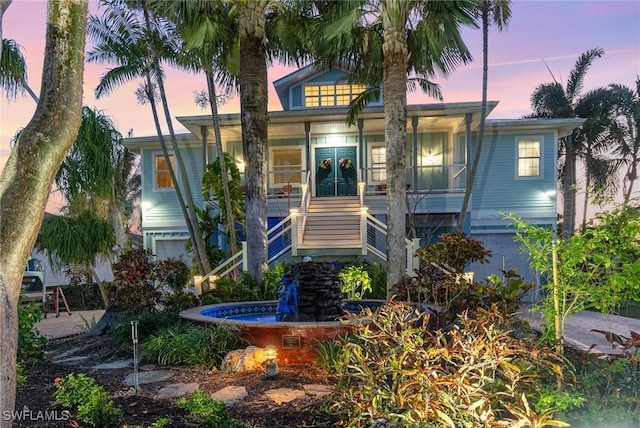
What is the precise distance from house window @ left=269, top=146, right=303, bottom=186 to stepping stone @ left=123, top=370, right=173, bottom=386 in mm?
12278

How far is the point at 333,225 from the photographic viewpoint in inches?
561

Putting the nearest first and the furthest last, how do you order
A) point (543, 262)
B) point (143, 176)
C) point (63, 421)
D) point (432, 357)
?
1. point (432, 357)
2. point (63, 421)
3. point (543, 262)
4. point (143, 176)

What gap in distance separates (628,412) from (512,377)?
1563 mm

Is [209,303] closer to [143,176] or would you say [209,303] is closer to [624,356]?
[624,356]

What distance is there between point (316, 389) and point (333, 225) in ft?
30.5

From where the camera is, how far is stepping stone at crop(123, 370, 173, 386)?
18.6 ft

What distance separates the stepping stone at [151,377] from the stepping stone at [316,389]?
2038 millimetres

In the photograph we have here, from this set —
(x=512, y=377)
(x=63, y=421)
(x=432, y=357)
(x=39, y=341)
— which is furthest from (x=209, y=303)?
(x=512, y=377)

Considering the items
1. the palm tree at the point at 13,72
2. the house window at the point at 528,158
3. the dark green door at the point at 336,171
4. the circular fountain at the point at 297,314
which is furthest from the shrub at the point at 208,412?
the house window at the point at 528,158

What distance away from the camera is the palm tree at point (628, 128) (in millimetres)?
20641

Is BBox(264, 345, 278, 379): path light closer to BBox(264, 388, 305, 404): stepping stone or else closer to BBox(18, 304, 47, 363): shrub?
BBox(264, 388, 305, 404): stepping stone

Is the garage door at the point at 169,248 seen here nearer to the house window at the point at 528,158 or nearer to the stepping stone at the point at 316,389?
the stepping stone at the point at 316,389

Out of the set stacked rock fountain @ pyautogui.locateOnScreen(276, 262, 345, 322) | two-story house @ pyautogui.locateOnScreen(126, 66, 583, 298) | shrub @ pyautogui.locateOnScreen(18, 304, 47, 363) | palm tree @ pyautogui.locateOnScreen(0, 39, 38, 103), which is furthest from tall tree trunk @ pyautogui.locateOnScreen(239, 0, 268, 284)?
palm tree @ pyautogui.locateOnScreen(0, 39, 38, 103)

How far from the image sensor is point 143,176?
17484 millimetres
